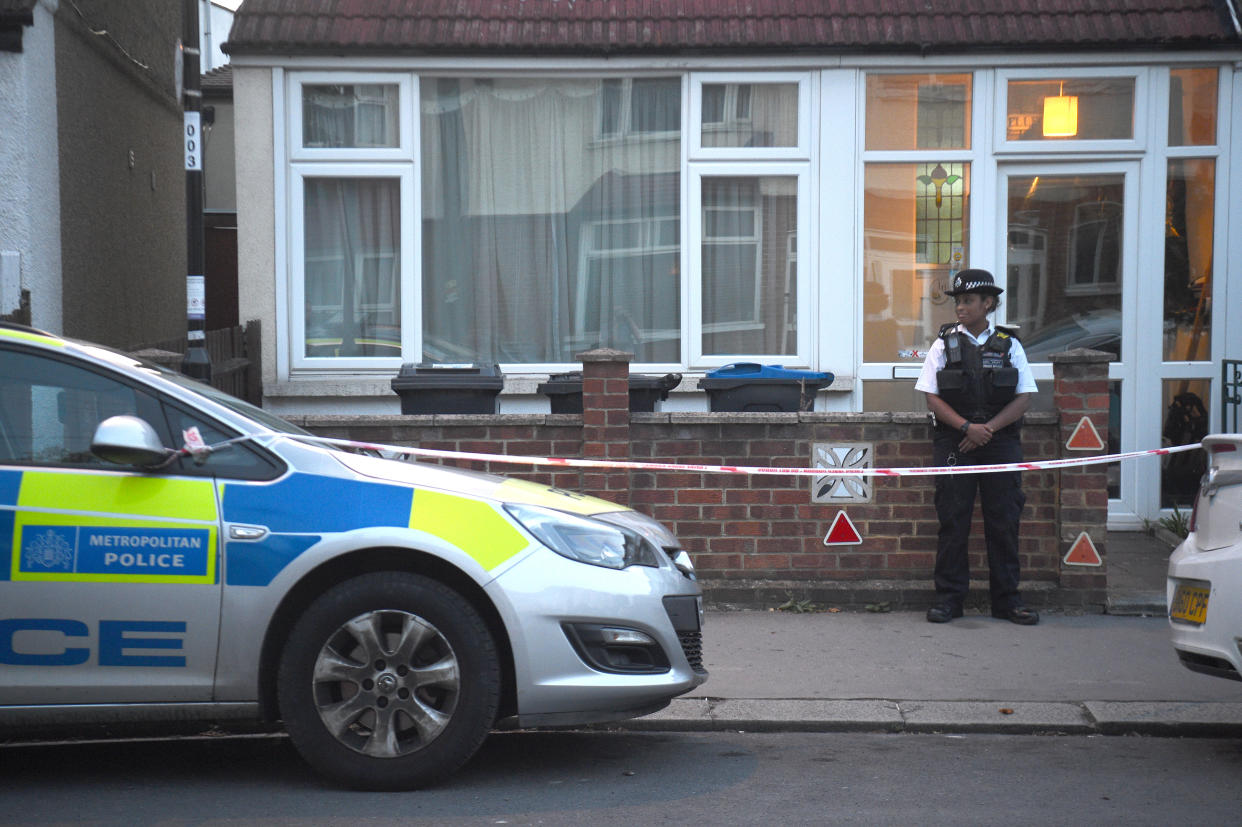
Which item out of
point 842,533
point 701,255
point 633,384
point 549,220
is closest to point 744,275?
point 701,255

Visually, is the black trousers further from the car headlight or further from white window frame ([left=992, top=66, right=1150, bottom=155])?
white window frame ([left=992, top=66, right=1150, bottom=155])

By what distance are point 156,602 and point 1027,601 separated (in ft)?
17.2

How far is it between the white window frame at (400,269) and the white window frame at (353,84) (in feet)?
0.25

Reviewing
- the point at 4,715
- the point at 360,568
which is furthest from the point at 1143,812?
the point at 4,715

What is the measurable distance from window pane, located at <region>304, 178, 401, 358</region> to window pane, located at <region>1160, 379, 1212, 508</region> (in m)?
5.81

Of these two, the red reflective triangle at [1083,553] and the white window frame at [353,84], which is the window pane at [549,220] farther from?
the red reflective triangle at [1083,553]

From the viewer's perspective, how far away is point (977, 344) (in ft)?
24.7

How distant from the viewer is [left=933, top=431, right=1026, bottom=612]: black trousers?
7492 mm

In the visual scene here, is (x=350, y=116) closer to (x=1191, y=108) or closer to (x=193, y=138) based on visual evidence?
(x=193, y=138)

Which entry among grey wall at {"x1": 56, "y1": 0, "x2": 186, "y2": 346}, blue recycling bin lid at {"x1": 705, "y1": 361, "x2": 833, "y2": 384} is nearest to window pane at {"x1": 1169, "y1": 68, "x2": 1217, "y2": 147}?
blue recycling bin lid at {"x1": 705, "y1": 361, "x2": 833, "y2": 384}

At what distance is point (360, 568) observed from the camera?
15.5 feet

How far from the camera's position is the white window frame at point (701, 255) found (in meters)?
9.99

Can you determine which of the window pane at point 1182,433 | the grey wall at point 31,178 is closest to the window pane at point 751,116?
the window pane at point 1182,433

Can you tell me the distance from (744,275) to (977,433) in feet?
10.4
